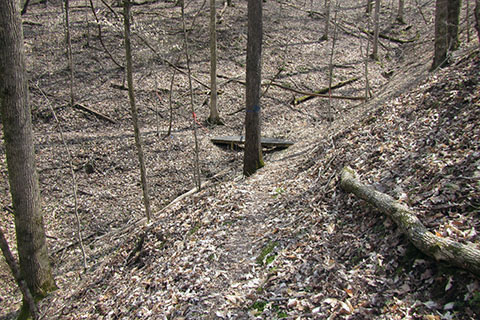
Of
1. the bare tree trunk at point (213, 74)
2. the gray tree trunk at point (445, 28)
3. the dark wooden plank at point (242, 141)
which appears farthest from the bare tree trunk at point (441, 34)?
the bare tree trunk at point (213, 74)

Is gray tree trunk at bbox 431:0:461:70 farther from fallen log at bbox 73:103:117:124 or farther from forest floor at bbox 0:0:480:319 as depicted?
fallen log at bbox 73:103:117:124

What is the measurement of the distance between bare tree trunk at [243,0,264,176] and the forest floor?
647mm

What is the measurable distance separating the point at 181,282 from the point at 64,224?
5.92m

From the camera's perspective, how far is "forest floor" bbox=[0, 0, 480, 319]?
3.92 m

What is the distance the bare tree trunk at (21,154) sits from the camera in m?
6.20

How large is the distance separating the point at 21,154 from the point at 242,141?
7.92m

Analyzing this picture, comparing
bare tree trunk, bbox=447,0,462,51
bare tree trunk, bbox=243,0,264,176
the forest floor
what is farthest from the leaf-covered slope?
bare tree trunk, bbox=447,0,462,51

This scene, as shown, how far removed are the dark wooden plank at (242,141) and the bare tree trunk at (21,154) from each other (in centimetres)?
747

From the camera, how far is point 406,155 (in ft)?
18.4

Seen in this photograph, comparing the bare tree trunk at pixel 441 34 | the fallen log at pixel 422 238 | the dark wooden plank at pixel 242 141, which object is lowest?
the dark wooden plank at pixel 242 141

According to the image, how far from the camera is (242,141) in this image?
13.1 metres

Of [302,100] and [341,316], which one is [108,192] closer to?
[341,316]

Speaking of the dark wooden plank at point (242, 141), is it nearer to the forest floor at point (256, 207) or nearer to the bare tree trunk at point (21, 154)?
the forest floor at point (256, 207)

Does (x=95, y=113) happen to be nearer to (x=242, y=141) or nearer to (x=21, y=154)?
(x=242, y=141)
